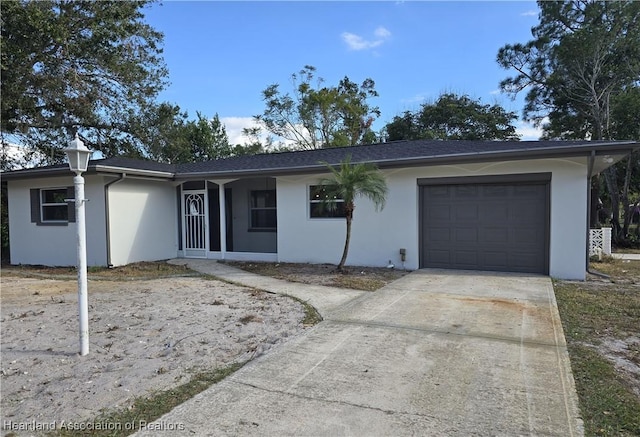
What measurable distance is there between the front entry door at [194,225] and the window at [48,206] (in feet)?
11.0

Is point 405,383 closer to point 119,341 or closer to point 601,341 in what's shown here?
point 601,341

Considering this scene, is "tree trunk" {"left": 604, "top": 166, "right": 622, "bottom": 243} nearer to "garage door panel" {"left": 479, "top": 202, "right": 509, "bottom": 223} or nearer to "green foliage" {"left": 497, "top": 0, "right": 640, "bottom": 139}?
"green foliage" {"left": 497, "top": 0, "right": 640, "bottom": 139}

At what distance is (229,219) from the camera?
14.1 meters

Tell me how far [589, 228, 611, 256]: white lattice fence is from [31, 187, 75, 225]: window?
1544cm

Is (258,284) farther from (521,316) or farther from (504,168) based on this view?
(504,168)

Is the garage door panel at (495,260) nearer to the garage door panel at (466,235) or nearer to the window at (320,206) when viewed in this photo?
the garage door panel at (466,235)

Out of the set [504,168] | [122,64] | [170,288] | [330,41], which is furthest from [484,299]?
[122,64]

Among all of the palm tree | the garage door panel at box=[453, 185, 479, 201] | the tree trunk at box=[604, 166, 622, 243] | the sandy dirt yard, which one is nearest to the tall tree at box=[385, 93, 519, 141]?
the tree trunk at box=[604, 166, 622, 243]

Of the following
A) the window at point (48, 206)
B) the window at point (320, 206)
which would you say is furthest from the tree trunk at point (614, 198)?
the window at point (48, 206)

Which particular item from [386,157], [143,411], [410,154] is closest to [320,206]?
[386,157]

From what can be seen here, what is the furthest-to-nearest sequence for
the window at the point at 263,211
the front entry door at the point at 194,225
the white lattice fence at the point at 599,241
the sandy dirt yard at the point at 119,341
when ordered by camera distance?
the window at the point at 263,211 < the front entry door at the point at 194,225 < the white lattice fence at the point at 599,241 < the sandy dirt yard at the point at 119,341

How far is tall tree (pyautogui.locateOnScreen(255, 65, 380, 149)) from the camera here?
3017cm

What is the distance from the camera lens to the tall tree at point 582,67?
16812 millimetres

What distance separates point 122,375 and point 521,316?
4.86m
